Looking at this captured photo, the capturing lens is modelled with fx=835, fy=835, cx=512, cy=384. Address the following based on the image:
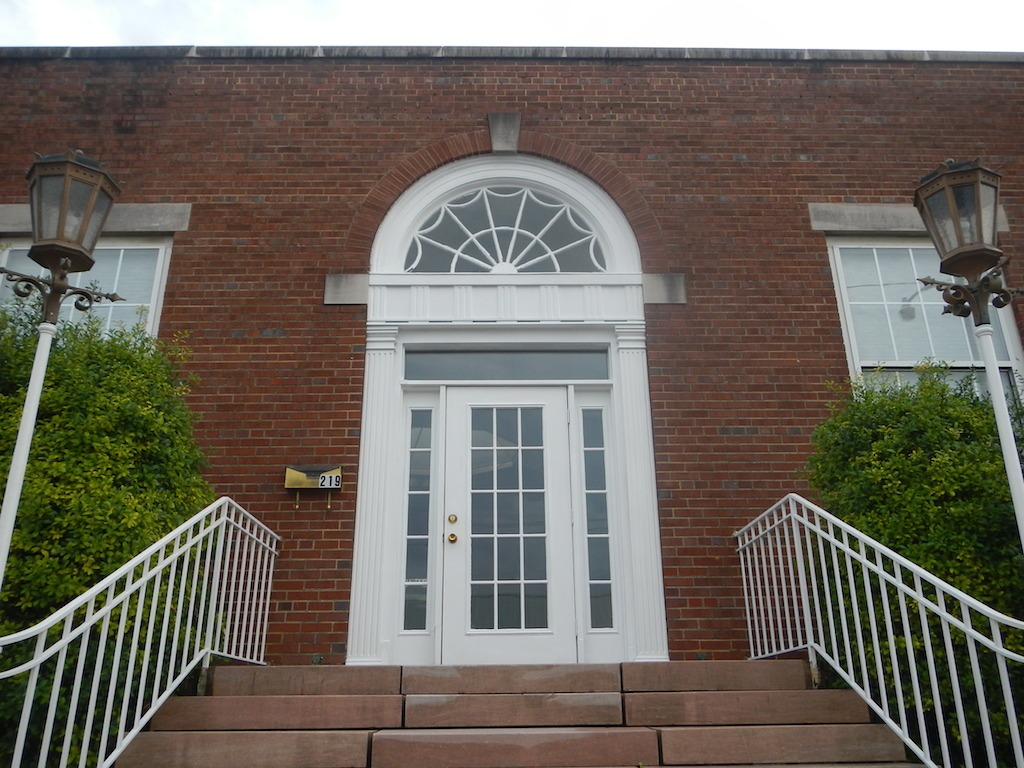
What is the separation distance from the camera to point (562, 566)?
239 inches

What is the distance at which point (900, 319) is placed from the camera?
6879 mm

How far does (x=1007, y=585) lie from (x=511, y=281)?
4124 millimetres

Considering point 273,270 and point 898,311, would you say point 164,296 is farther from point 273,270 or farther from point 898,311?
point 898,311

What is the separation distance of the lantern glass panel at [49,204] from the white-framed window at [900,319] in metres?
5.60

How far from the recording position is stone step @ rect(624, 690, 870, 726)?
411 centimetres

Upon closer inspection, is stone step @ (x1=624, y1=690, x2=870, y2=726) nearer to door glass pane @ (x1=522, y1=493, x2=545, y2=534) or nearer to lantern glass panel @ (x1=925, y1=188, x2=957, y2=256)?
door glass pane @ (x1=522, y1=493, x2=545, y2=534)

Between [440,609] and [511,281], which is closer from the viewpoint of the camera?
[440,609]

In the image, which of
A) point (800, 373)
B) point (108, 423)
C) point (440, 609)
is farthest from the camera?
point (800, 373)

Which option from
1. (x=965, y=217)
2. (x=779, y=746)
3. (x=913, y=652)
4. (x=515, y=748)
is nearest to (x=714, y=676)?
(x=779, y=746)

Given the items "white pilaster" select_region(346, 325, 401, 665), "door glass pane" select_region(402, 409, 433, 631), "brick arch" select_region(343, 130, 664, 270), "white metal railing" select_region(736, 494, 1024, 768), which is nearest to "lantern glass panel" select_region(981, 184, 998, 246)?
"white metal railing" select_region(736, 494, 1024, 768)

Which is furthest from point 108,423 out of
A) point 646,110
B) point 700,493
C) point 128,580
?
point 646,110

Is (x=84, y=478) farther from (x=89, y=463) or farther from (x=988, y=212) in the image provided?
(x=988, y=212)

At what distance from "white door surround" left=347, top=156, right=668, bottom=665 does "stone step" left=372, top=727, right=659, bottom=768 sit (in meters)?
2.00

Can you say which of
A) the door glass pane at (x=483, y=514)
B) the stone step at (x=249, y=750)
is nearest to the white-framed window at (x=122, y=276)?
the door glass pane at (x=483, y=514)
